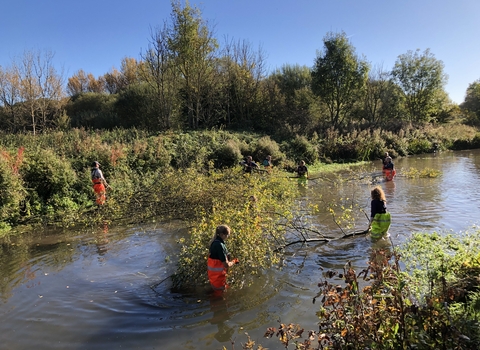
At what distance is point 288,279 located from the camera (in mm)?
6789

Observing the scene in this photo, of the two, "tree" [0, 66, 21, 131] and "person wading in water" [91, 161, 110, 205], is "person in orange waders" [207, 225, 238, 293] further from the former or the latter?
"tree" [0, 66, 21, 131]

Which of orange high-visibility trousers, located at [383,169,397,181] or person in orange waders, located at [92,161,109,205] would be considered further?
orange high-visibility trousers, located at [383,169,397,181]

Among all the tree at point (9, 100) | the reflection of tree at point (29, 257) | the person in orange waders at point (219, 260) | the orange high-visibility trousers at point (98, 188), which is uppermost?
the tree at point (9, 100)

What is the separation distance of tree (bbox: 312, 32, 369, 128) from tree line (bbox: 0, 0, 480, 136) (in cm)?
9

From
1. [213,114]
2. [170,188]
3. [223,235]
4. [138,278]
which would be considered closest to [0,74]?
[213,114]

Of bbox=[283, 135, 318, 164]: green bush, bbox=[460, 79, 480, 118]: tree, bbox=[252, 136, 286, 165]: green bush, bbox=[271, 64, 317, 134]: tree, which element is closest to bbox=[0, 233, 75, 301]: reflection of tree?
bbox=[252, 136, 286, 165]: green bush

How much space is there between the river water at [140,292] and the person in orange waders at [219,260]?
1.26 ft

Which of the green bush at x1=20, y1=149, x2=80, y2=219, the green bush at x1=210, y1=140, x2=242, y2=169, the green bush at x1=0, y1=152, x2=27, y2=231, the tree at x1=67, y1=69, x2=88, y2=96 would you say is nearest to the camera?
the green bush at x1=0, y1=152, x2=27, y2=231

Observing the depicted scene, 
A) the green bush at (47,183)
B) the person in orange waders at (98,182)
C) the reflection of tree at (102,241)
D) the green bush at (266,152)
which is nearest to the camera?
the reflection of tree at (102,241)

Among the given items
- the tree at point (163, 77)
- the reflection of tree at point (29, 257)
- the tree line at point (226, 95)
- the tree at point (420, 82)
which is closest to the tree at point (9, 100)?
the tree line at point (226, 95)

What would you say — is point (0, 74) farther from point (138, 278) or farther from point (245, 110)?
point (138, 278)

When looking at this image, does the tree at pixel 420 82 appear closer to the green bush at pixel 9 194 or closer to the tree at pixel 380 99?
the tree at pixel 380 99

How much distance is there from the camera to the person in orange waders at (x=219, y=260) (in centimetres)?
588

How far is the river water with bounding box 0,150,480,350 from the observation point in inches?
203
